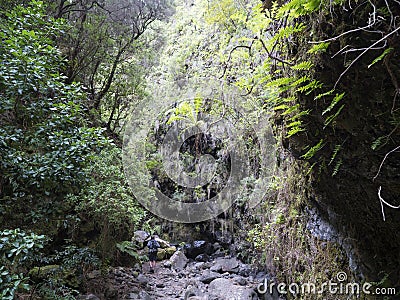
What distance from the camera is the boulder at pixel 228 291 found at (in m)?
5.16

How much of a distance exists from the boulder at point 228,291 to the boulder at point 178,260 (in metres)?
1.98

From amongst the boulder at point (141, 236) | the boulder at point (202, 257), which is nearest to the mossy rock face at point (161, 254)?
the boulder at point (141, 236)

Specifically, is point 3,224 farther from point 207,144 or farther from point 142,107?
point 207,144

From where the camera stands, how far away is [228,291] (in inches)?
219

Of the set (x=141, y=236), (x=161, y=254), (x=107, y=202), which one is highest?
(x=107, y=202)

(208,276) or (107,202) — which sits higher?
(107,202)

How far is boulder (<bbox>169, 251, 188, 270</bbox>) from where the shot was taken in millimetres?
7883

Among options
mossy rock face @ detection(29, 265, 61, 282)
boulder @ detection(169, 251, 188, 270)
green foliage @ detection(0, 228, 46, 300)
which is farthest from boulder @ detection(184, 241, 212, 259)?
green foliage @ detection(0, 228, 46, 300)

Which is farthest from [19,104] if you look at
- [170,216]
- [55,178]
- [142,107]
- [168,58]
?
[168,58]

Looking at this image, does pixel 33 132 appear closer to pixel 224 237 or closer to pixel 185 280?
pixel 185 280

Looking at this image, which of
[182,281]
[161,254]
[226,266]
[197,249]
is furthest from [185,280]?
[197,249]

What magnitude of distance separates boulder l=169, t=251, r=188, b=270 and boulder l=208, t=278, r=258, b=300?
198 cm

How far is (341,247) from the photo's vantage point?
2885 millimetres

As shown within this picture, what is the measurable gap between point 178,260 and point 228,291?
283cm
